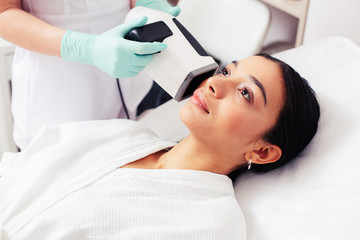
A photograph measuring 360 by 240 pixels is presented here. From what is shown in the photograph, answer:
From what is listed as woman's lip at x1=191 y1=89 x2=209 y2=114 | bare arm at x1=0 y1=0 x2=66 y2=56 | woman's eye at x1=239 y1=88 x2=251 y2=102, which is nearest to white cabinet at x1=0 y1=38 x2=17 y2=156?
bare arm at x1=0 y1=0 x2=66 y2=56

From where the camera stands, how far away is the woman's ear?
1.12 m

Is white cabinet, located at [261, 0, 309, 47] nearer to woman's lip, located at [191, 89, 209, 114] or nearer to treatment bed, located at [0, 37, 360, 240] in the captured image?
treatment bed, located at [0, 37, 360, 240]

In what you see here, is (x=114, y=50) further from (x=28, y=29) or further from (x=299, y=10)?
(x=299, y=10)

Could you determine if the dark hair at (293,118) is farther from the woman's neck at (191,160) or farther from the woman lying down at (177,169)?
the woman's neck at (191,160)

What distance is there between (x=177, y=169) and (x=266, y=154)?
27cm

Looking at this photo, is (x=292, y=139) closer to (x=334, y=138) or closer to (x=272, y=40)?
(x=334, y=138)

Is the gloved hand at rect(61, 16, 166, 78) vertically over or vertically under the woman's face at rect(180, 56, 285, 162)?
over

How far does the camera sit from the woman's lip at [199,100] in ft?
3.53

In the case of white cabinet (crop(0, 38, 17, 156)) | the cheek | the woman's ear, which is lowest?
white cabinet (crop(0, 38, 17, 156))

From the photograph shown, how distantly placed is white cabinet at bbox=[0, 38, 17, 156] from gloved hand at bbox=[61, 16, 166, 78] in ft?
2.21

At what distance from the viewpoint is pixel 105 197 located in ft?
3.33

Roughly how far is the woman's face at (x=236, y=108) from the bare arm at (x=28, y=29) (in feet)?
1.51

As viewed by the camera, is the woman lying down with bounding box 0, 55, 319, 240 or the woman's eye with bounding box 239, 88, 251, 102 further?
the woman's eye with bounding box 239, 88, 251, 102

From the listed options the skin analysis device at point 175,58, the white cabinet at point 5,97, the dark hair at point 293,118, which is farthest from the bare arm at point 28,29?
the dark hair at point 293,118
